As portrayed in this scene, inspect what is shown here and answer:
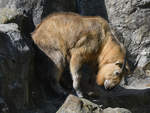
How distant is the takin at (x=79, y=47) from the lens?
8.40m

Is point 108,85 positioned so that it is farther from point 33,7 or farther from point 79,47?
point 33,7

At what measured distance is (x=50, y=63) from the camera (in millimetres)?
8352

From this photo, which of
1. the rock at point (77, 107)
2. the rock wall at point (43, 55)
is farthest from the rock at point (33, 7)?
the rock at point (77, 107)

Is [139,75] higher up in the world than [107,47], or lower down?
lower down

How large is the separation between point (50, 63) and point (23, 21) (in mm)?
1659

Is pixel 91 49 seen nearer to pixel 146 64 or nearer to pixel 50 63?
pixel 50 63

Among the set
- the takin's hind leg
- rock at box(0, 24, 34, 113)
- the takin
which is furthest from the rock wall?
the takin

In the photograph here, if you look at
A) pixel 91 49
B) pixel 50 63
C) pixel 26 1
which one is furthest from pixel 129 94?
pixel 26 1

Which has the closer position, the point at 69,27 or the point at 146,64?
the point at 69,27

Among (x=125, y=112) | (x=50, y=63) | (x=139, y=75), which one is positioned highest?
(x=50, y=63)

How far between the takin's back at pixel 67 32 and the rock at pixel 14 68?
89cm

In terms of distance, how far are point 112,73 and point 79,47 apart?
Answer: 3.48 ft

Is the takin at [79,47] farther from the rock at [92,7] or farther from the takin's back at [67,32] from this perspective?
the rock at [92,7]

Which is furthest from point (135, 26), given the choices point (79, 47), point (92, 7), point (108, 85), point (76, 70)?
point (76, 70)
